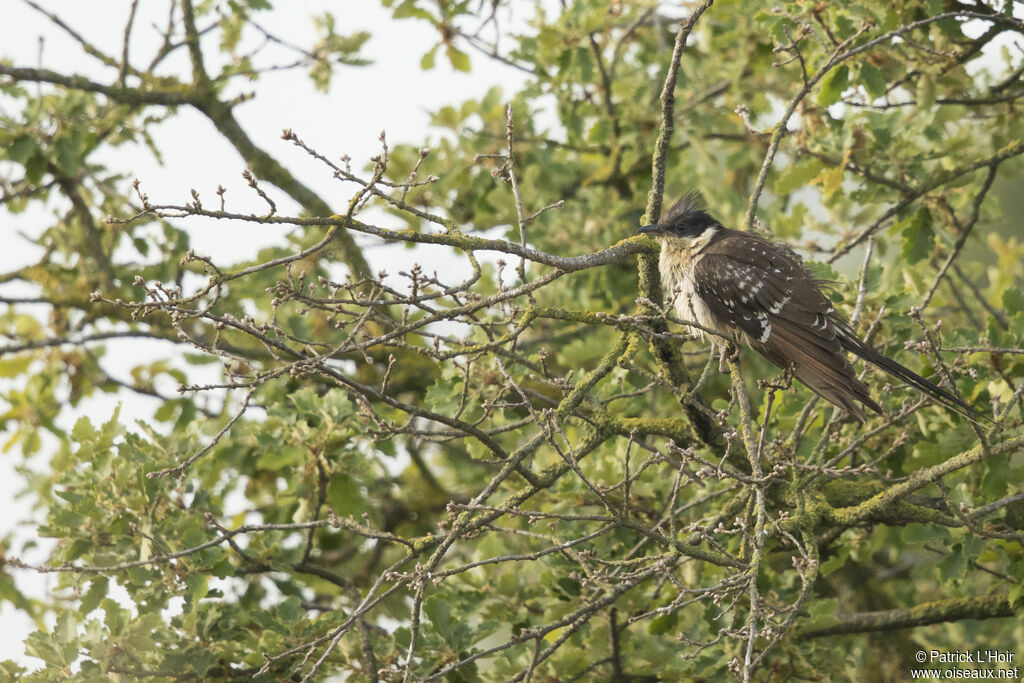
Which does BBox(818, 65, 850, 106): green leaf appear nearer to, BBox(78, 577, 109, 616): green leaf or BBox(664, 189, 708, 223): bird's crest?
BBox(664, 189, 708, 223): bird's crest

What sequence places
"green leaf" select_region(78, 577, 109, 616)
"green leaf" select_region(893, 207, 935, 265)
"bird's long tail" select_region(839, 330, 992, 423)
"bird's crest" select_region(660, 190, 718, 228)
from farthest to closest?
1. "bird's crest" select_region(660, 190, 718, 228)
2. "green leaf" select_region(893, 207, 935, 265)
3. "green leaf" select_region(78, 577, 109, 616)
4. "bird's long tail" select_region(839, 330, 992, 423)

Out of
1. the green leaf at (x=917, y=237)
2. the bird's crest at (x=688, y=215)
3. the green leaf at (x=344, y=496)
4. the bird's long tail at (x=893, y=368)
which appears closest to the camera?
the bird's long tail at (x=893, y=368)

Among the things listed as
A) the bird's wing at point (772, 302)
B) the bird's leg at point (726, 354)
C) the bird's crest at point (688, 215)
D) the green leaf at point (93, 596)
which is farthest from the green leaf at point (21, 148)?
the bird's leg at point (726, 354)

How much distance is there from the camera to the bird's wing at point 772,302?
13.6 ft

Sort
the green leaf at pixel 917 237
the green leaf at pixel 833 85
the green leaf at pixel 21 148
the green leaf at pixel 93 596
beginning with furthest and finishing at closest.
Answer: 1. the green leaf at pixel 21 148
2. the green leaf at pixel 917 237
3. the green leaf at pixel 833 85
4. the green leaf at pixel 93 596

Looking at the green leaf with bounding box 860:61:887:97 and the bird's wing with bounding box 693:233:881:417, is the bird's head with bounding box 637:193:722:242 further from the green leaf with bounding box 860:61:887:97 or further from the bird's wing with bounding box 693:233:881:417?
the green leaf with bounding box 860:61:887:97

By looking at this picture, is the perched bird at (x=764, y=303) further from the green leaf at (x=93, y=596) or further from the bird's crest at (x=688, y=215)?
the green leaf at (x=93, y=596)

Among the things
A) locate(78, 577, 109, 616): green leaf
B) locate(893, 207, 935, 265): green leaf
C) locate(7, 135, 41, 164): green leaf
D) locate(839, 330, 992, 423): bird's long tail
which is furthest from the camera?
locate(7, 135, 41, 164): green leaf

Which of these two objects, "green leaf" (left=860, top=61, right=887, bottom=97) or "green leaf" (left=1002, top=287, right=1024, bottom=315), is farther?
"green leaf" (left=860, top=61, right=887, bottom=97)

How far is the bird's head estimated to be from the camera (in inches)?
191

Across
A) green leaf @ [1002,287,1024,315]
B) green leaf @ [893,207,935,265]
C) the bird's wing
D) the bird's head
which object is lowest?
green leaf @ [1002,287,1024,315]

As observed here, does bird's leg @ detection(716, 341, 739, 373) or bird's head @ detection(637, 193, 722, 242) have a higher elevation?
bird's head @ detection(637, 193, 722, 242)

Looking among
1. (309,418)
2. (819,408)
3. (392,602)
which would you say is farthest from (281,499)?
(819,408)

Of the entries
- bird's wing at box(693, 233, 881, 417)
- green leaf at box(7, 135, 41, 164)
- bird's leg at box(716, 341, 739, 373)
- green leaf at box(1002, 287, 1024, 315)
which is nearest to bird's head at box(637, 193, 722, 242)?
bird's wing at box(693, 233, 881, 417)
